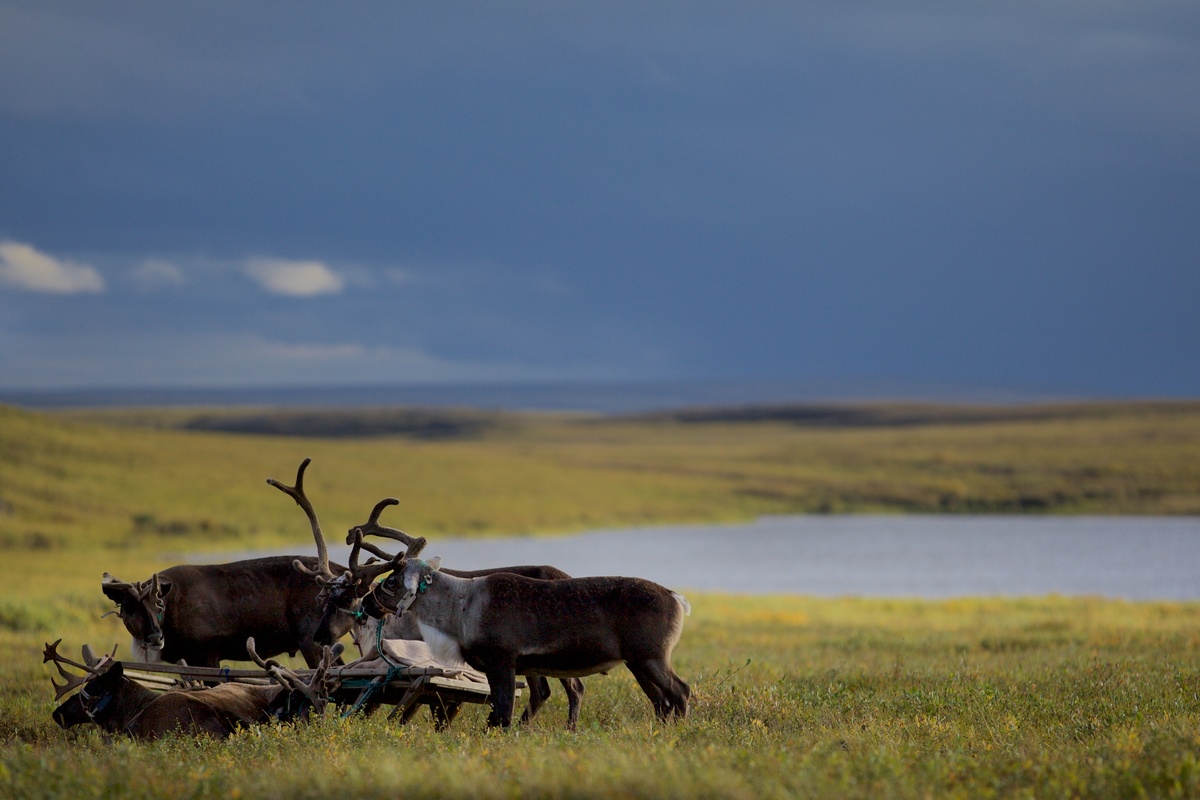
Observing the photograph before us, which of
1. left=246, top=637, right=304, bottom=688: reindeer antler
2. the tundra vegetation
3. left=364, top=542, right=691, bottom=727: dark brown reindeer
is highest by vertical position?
left=364, top=542, right=691, bottom=727: dark brown reindeer

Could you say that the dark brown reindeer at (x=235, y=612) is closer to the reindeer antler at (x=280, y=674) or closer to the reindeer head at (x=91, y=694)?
the reindeer head at (x=91, y=694)

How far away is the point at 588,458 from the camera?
106250 millimetres

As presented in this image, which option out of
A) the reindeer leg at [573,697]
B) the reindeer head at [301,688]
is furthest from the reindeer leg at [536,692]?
the reindeer head at [301,688]

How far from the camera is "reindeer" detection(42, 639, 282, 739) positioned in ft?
35.6

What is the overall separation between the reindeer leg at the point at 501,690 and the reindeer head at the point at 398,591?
96 centimetres

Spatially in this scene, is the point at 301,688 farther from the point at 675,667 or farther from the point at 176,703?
the point at 675,667

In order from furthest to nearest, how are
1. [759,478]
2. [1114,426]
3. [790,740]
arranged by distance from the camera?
[1114,426]
[759,478]
[790,740]

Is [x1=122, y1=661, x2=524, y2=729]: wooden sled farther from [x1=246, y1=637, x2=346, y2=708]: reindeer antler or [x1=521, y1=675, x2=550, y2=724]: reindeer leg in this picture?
[x1=521, y1=675, x2=550, y2=724]: reindeer leg

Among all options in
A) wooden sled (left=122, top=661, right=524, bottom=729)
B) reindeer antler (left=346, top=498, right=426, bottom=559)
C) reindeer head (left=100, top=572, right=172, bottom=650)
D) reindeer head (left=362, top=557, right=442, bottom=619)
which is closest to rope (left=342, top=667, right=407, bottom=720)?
wooden sled (left=122, top=661, right=524, bottom=729)

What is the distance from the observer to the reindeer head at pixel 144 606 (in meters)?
12.4

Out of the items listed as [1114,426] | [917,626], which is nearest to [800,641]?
[917,626]

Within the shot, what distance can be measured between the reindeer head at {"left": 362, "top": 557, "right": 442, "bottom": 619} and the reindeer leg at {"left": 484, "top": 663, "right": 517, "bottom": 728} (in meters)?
0.96

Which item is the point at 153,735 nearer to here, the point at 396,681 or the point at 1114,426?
the point at 396,681

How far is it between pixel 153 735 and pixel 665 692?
4.36 meters
